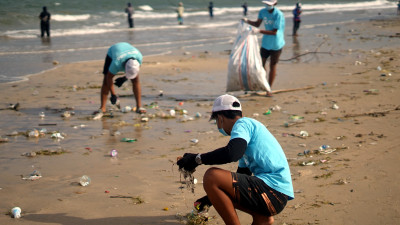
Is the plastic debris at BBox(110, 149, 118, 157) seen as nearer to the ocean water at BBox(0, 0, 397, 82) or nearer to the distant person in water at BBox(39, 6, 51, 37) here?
the ocean water at BBox(0, 0, 397, 82)

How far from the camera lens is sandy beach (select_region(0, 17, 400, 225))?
4191 millimetres

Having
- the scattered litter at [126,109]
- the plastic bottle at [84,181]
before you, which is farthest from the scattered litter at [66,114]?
the plastic bottle at [84,181]

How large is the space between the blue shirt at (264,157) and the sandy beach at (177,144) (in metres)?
0.65

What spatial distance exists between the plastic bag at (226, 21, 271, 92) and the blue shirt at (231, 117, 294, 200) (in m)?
4.87

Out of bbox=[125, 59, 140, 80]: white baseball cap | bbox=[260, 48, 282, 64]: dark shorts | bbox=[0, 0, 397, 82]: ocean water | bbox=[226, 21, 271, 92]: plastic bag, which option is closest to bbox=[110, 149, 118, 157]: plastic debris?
bbox=[125, 59, 140, 80]: white baseball cap

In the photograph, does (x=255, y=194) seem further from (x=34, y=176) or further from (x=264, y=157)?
(x=34, y=176)

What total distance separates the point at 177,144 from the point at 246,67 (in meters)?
2.54

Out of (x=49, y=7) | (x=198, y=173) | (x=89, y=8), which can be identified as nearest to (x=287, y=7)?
(x=89, y=8)

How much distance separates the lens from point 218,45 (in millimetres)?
17500

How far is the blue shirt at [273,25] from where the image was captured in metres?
8.62

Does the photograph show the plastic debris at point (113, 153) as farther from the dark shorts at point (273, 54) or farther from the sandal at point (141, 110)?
the dark shorts at point (273, 54)

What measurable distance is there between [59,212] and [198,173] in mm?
1457

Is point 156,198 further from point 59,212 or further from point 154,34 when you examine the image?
point 154,34

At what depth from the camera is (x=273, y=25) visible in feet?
28.4
